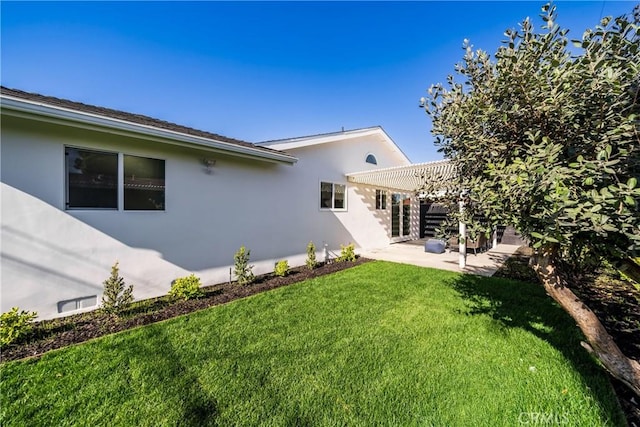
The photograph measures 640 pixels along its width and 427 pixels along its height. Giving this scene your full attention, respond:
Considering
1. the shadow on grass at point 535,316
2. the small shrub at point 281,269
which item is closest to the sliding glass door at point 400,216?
the shadow on grass at point 535,316

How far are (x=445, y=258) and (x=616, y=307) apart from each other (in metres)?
5.91

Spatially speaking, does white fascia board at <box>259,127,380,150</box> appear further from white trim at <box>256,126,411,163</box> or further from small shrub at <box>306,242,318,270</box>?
small shrub at <box>306,242,318,270</box>

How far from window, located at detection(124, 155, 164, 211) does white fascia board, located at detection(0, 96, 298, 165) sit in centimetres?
77

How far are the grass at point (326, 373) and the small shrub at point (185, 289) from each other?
1.04 meters

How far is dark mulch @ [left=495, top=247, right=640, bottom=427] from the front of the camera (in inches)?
128

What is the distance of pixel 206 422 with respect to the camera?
Answer: 285 cm

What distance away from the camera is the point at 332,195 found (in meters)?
12.3

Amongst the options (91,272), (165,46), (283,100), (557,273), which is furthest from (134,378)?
(283,100)

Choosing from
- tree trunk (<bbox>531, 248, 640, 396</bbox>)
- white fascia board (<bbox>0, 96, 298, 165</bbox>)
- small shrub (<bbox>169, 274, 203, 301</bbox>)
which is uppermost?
white fascia board (<bbox>0, 96, 298, 165</bbox>)

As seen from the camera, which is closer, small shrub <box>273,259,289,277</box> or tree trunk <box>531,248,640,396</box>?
tree trunk <box>531,248,640,396</box>

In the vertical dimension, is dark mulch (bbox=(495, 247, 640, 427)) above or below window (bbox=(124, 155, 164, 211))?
below

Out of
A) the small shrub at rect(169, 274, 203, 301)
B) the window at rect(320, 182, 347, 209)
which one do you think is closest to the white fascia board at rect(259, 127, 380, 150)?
the window at rect(320, 182, 347, 209)

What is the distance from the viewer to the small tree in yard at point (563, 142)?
82.7 inches

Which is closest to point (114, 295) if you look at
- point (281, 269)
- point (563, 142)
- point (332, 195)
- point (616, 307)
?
point (281, 269)
